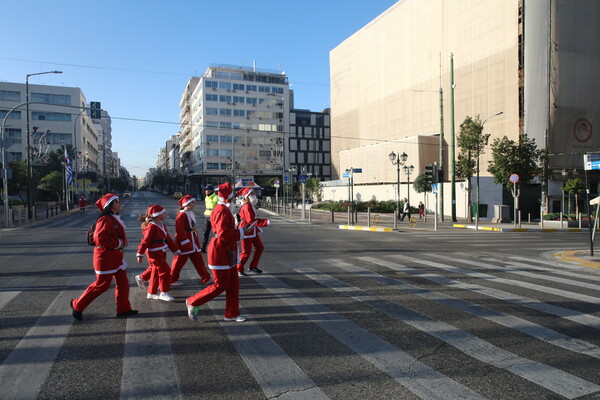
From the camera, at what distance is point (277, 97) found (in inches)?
3201

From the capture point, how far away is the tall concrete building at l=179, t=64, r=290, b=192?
76250mm

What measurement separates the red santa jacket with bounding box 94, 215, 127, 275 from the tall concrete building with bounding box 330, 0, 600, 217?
920 inches

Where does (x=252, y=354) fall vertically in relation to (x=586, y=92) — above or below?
below

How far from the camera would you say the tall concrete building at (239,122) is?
7625 centimetres

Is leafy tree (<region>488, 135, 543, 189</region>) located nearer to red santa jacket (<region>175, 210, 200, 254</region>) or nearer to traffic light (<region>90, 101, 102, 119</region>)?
red santa jacket (<region>175, 210, 200, 254</region>)

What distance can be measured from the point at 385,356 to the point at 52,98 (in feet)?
253

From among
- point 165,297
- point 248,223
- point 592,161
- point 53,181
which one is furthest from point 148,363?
point 53,181

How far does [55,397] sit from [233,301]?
2.22 meters

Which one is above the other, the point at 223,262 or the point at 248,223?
the point at 248,223

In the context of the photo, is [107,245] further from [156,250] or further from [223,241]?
[223,241]

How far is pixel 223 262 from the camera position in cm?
499

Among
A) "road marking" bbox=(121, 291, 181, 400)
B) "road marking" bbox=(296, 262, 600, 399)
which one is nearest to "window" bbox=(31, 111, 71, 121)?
"road marking" bbox=(121, 291, 181, 400)

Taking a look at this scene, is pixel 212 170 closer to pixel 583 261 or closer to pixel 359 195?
pixel 359 195

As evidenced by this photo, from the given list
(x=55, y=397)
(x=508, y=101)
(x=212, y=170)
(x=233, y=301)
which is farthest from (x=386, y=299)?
(x=212, y=170)
